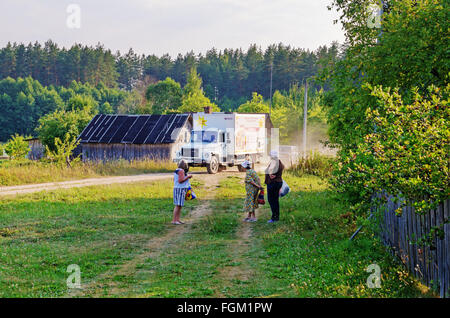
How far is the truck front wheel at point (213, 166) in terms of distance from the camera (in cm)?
2947

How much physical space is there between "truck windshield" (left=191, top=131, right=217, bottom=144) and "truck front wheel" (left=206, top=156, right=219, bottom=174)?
3.98 ft

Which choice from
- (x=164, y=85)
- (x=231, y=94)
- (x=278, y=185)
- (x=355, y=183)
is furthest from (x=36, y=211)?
(x=231, y=94)

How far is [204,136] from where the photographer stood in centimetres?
3039

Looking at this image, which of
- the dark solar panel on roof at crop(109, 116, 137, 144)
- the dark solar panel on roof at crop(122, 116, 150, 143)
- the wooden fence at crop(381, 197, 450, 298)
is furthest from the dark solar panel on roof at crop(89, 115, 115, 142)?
the wooden fence at crop(381, 197, 450, 298)

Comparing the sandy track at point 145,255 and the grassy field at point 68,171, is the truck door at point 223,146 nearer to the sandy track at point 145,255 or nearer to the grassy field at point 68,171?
the grassy field at point 68,171

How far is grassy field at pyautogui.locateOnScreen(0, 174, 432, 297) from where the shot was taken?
7.56m

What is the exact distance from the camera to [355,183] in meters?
9.60

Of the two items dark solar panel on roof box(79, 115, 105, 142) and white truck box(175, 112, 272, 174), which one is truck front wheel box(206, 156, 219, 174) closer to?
white truck box(175, 112, 272, 174)

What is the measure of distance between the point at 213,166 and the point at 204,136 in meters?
2.06

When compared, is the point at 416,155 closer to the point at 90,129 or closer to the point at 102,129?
the point at 102,129

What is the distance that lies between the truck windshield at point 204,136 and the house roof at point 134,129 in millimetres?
7838

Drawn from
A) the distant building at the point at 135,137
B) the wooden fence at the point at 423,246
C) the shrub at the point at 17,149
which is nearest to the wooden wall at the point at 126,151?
the distant building at the point at 135,137
